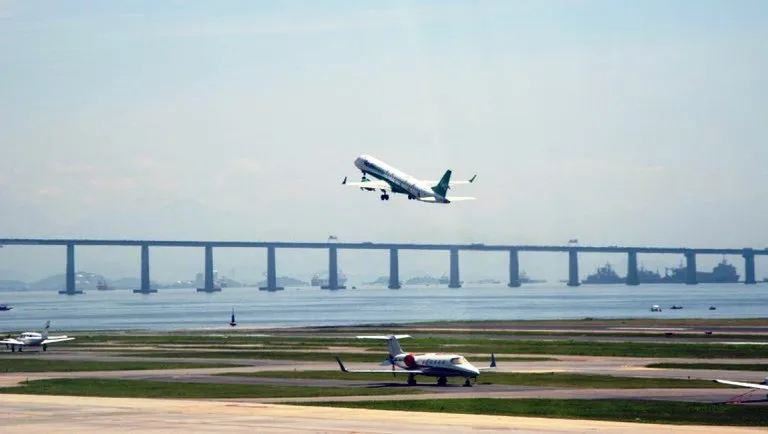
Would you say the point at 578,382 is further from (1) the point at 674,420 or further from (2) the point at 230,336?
(2) the point at 230,336

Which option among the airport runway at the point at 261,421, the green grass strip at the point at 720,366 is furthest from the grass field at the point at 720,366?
the airport runway at the point at 261,421

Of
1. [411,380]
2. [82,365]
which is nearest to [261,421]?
[411,380]

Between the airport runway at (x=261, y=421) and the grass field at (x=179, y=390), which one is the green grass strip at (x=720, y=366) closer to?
the grass field at (x=179, y=390)

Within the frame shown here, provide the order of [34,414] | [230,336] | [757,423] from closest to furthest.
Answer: [757,423], [34,414], [230,336]

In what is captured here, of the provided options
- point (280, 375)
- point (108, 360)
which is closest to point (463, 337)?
point (108, 360)

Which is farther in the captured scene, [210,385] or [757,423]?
[210,385]

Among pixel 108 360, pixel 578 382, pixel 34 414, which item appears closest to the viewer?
pixel 34 414
